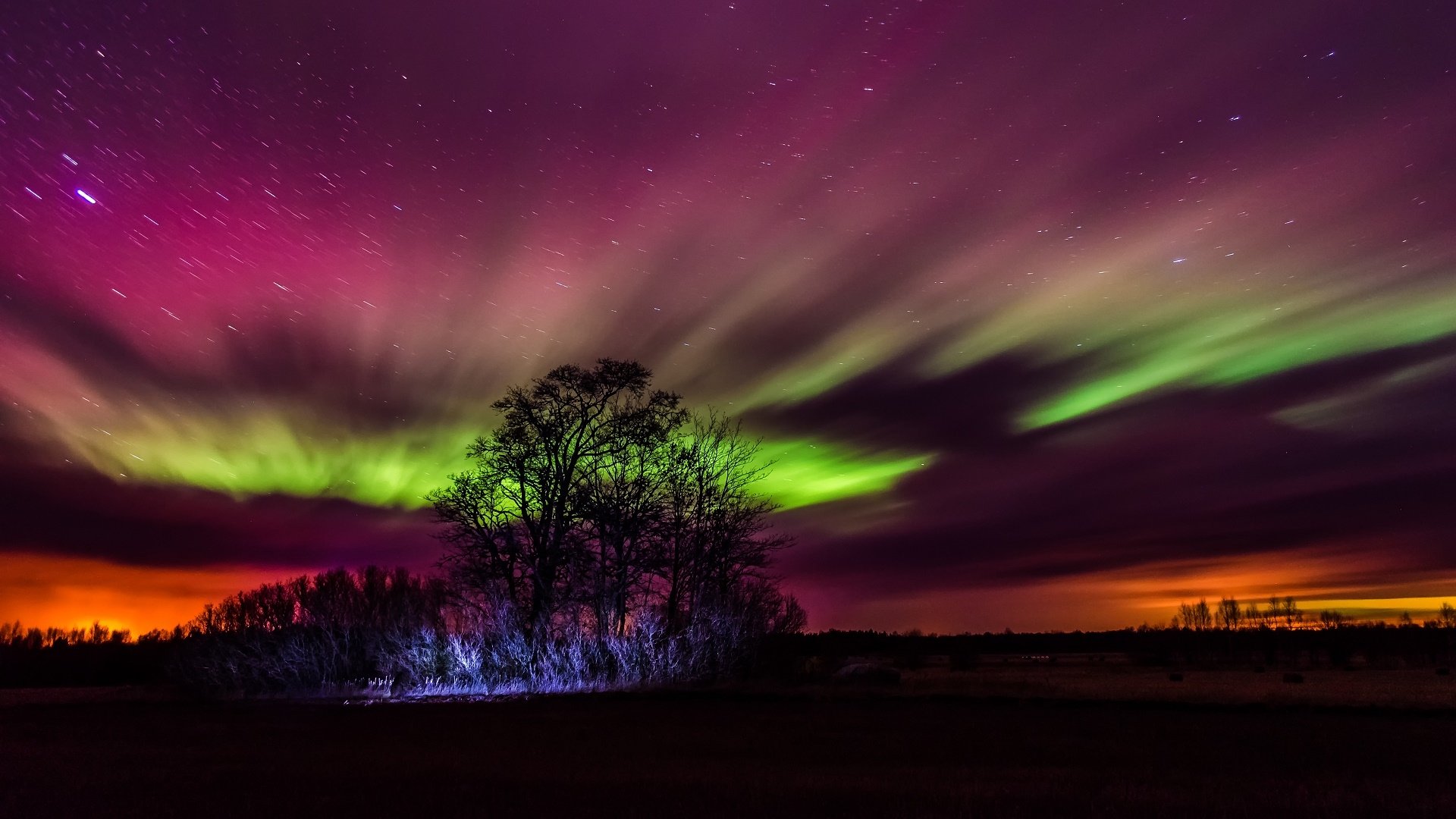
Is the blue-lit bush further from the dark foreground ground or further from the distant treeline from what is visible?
the dark foreground ground

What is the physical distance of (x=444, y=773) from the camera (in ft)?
41.6

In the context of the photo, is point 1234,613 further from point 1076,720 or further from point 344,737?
point 344,737

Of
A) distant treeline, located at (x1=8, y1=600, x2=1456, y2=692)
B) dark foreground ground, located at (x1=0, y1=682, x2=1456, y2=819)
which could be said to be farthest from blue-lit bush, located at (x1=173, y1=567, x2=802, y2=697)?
dark foreground ground, located at (x1=0, y1=682, x2=1456, y2=819)

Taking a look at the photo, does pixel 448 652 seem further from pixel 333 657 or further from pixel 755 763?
pixel 755 763

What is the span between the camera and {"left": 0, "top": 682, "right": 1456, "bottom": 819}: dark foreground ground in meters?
10.2

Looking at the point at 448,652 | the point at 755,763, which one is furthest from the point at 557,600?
the point at 755,763

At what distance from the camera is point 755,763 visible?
13844 millimetres

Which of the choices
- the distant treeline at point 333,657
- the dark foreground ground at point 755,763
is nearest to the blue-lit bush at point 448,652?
the distant treeline at point 333,657

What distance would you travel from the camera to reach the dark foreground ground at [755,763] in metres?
10.2

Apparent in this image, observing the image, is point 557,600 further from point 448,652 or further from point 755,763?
point 755,763

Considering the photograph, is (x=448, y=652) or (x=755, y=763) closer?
(x=755, y=763)

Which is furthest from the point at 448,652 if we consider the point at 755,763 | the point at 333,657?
the point at 755,763

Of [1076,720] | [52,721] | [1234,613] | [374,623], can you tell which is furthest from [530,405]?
[1234,613]

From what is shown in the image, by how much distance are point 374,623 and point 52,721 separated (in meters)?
15.2
